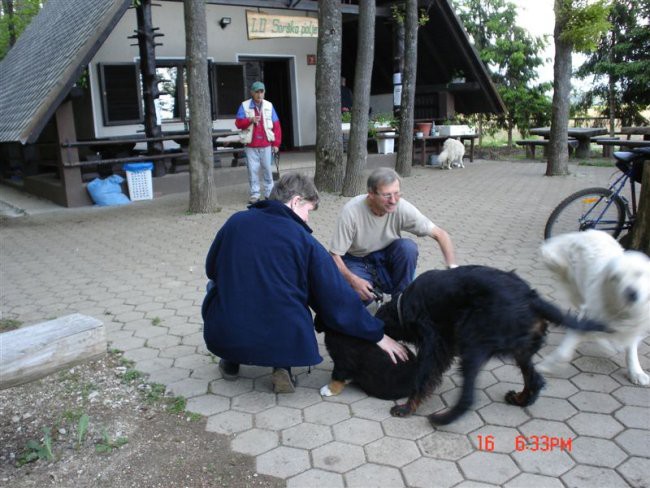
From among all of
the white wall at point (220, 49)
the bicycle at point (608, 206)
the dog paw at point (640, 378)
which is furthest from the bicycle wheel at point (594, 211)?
the white wall at point (220, 49)

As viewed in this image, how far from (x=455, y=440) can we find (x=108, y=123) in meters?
11.0

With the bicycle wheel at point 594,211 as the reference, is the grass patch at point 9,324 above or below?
below

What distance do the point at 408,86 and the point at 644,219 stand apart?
782 centimetres

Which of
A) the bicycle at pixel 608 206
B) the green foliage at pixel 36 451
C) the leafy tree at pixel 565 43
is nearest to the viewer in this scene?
the green foliage at pixel 36 451

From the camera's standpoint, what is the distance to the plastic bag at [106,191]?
31.6 feet

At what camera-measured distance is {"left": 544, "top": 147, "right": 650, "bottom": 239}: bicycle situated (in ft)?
17.2

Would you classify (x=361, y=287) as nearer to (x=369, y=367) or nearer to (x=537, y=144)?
(x=369, y=367)

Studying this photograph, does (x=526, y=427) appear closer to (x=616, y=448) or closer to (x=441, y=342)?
(x=616, y=448)

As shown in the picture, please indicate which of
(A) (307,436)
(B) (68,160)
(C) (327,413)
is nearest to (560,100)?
(B) (68,160)

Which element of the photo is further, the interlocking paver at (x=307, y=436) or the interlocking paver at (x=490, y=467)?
the interlocking paver at (x=307, y=436)

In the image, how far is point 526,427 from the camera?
9.21ft

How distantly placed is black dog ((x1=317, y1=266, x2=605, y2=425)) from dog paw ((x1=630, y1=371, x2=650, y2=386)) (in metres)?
0.68

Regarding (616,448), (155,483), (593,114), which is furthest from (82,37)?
(593,114)

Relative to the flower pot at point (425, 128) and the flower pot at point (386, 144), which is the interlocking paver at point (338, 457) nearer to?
the flower pot at point (386, 144)
